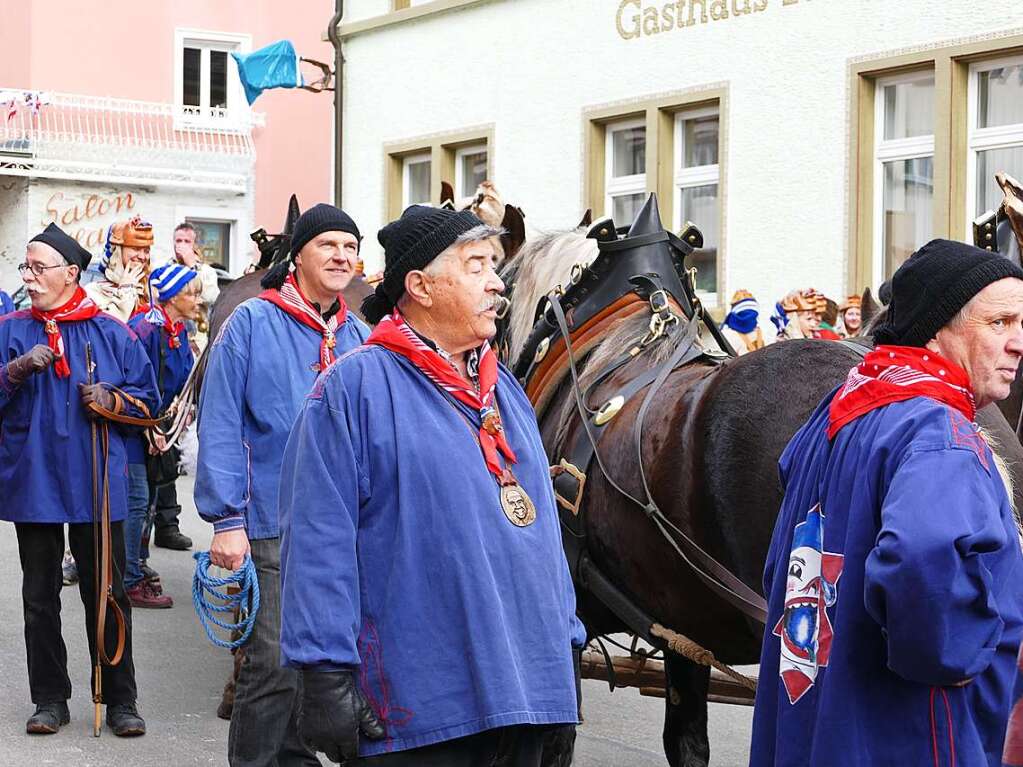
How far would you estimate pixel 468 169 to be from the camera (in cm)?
1770

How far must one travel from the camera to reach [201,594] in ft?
16.9

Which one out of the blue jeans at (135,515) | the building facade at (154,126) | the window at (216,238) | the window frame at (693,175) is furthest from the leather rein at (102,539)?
the window at (216,238)

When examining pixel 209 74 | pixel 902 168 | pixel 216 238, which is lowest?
pixel 902 168

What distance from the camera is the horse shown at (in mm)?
4332

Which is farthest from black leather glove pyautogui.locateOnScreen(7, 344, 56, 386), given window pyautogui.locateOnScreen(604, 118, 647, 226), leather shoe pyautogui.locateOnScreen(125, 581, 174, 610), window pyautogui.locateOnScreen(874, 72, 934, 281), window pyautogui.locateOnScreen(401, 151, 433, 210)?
window pyautogui.locateOnScreen(401, 151, 433, 210)

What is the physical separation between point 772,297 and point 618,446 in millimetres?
8902

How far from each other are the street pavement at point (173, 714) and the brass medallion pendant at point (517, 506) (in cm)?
302

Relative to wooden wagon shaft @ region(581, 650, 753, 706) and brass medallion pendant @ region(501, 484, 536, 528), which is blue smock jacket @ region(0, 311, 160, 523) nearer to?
wooden wagon shaft @ region(581, 650, 753, 706)

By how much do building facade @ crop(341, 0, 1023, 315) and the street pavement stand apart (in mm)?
6340

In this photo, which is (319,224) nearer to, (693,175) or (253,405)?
(253,405)

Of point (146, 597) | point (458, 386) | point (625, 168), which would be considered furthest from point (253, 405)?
point (625, 168)

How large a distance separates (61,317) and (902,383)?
434cm

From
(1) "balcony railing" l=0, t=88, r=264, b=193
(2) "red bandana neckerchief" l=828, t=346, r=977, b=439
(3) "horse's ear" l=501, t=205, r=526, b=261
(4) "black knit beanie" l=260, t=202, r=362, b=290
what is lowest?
(2) "red bandana neckerchief" l=828, t=346, r=977, b=439

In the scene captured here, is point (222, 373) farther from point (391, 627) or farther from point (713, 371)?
point (391, 627)
